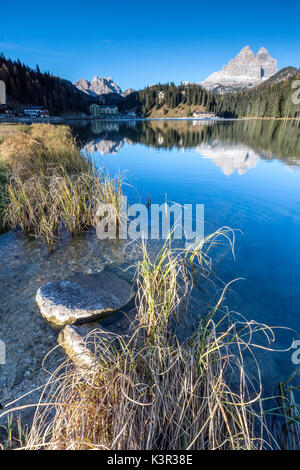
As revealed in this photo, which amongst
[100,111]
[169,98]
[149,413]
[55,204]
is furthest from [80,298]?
[169,98]

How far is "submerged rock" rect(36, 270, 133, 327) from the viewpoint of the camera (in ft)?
11.7

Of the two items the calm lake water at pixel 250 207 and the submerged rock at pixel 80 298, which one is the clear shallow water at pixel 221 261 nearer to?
the calm lake water at pixel 250 207

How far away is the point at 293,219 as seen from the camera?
7953 millimetres

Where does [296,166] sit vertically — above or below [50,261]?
above

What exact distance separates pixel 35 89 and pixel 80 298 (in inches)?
5241

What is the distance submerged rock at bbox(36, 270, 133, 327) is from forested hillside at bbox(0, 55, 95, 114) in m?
125

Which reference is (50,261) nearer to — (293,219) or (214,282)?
(214,282)

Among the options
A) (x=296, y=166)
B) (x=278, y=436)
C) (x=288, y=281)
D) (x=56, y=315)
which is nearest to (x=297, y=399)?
(x=278, y=436)

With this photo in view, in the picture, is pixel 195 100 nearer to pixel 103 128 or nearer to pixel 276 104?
pixel 276 104

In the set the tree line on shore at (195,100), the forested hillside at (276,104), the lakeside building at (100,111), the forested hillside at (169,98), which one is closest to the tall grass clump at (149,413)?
A: the forested hillside at (276,104)

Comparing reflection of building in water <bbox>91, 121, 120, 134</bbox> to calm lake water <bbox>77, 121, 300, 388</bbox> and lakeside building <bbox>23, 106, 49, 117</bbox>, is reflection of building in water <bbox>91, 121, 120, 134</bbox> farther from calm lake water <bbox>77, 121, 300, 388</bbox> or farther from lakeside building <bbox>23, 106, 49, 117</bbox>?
lakeside building <bbox>23, 106, 49, 117</bbox>

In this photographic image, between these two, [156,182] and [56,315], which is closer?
[56,315]
